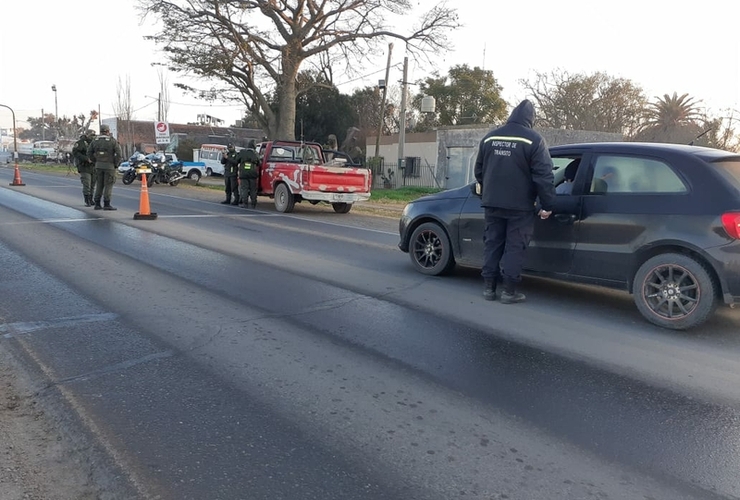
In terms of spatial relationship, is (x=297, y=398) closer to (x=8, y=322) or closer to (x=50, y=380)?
(x=50, y=380)

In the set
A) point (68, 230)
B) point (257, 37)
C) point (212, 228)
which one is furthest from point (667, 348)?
point (257, 37)

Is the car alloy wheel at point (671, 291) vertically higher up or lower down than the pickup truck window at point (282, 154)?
lower down

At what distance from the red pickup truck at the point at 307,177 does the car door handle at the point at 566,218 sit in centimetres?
959

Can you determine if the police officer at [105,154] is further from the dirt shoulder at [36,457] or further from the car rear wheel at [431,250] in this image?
the dirt shoulder at [36,457]

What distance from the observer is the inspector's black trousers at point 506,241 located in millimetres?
5844

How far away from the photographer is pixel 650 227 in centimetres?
534

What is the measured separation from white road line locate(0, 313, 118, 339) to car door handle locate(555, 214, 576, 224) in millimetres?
4346

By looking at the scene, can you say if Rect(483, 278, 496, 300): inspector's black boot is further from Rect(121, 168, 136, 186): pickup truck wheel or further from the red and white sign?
the red and white sign

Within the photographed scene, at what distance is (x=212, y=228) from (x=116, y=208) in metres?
4.27

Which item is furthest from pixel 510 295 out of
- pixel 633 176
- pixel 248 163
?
pixel 248 163

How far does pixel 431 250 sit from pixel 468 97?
38.2 metres

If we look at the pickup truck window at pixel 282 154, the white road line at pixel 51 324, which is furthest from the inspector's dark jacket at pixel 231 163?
the white road line at pixel 51 324

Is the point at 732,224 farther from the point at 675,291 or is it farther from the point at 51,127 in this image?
the point at 51,127

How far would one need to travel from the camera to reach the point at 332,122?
45344 millimetres
